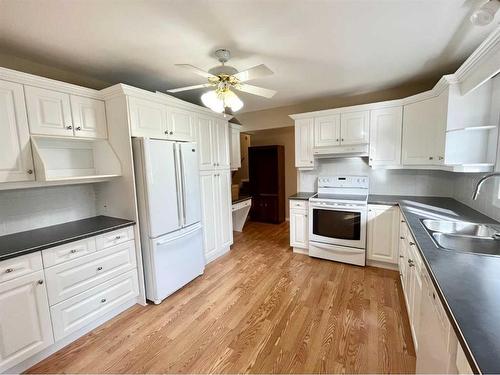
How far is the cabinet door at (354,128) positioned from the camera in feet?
10.3

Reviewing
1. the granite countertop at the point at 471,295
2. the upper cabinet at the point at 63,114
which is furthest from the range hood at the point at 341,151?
the upper cabinet at the point at 63,114

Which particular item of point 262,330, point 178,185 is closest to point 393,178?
point 262,330

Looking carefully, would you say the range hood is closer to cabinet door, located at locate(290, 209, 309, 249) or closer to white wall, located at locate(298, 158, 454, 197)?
white wall, located at locate(298, 158, 454, 197)

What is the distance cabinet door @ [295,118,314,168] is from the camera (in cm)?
354

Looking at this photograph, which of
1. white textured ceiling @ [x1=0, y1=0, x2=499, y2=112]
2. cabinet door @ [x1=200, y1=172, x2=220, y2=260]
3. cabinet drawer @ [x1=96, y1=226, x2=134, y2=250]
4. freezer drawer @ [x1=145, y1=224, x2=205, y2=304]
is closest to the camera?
white textured ceiling @ [x1=0, y1=0, x2=499, y2=112]

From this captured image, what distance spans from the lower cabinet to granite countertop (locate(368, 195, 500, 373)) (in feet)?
7.70

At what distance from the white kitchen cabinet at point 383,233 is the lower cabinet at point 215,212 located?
79.4 inches

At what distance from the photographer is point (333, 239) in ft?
10.3

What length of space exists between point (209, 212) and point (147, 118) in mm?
1463

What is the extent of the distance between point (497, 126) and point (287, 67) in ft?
6.15

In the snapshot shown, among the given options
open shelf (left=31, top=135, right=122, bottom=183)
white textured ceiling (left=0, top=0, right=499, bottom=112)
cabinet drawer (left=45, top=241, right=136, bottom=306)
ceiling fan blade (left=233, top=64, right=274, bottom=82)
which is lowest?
cabinet drawer (left=45, top=241, right=136, bottom=306)

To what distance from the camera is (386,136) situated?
3.04 meters

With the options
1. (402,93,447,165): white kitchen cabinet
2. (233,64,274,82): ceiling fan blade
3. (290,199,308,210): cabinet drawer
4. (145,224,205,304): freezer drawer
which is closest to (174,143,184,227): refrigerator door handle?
(145,224,205,304): freezer drawer

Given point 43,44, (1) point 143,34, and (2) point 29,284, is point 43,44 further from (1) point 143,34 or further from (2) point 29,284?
(2) point 29,284
